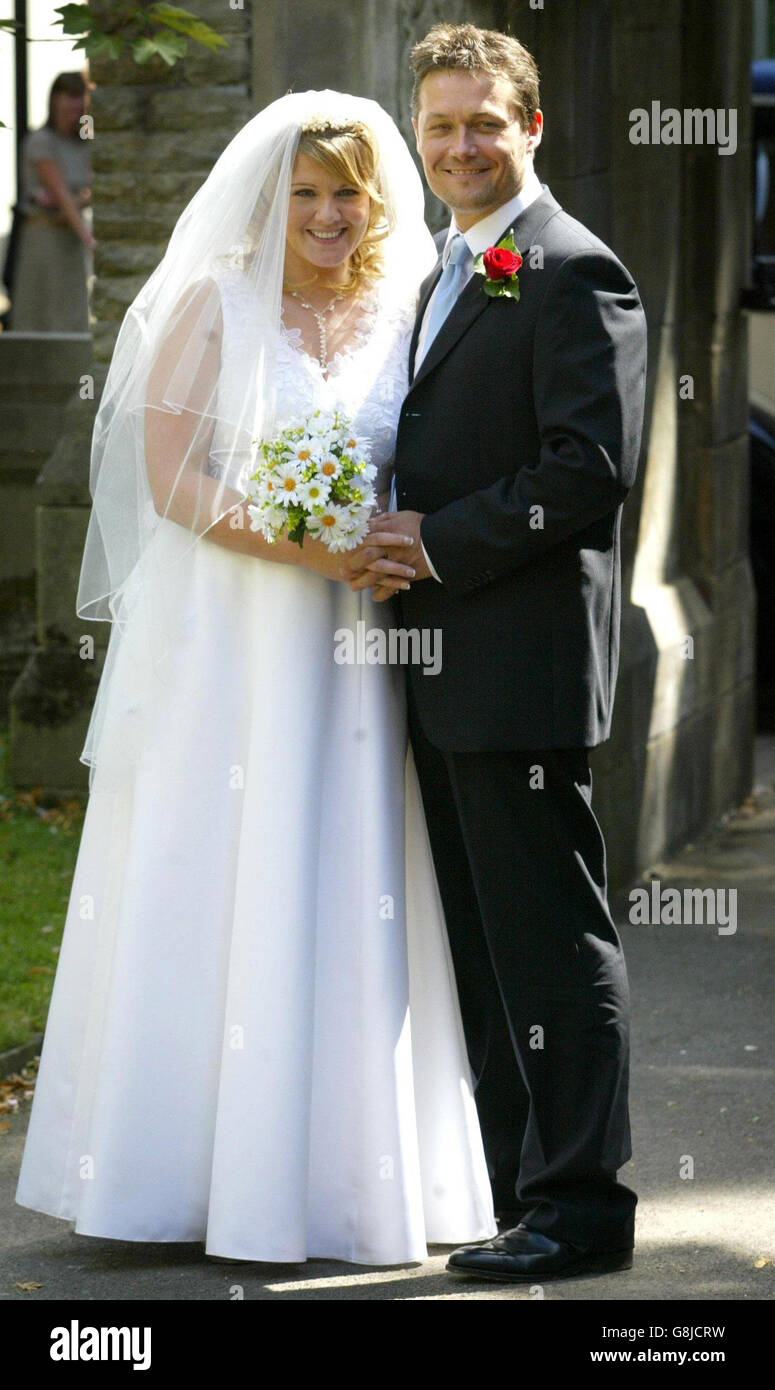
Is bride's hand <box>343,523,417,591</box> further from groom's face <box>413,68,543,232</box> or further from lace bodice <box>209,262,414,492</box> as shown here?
groom's face <box>413,68,543,232</box>

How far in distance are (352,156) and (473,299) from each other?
397mm

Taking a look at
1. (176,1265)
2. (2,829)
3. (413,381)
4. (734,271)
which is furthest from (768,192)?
(176,1265)

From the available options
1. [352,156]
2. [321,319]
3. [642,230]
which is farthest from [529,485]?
[642,230]

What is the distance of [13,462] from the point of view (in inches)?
390

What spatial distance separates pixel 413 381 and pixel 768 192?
6.87 m

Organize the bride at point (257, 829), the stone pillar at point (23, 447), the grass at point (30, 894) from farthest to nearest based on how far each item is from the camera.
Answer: the stone pillar at point (23, 447) → the grass at point (30, 894) → the bride at point (257, 829)

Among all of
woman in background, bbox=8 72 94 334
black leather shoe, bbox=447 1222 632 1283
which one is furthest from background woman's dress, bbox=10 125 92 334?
black leather shoe, bbox=447 1222 632 1283

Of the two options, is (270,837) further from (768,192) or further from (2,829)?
(768,192)

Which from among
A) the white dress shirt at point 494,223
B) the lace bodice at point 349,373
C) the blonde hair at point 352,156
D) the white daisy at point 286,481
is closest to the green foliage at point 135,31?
the blonde hair at point 352,156

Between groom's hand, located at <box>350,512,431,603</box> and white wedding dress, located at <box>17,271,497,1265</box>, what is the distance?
16 centimetres

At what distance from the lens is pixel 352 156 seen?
410cm

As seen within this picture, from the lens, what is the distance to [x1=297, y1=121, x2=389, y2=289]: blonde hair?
407 cm

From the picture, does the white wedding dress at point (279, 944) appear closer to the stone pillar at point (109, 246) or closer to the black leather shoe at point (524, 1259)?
the black leather shoe at point (524, 1259)

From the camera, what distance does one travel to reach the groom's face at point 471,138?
392 centimetres
